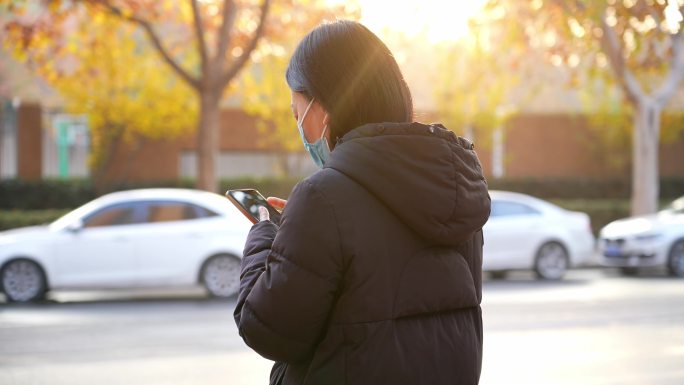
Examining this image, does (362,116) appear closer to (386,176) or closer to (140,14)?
(386,176)

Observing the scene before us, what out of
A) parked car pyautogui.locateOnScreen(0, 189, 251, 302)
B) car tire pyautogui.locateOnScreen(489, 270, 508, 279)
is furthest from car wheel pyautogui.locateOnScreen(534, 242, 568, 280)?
parked car pyautogui.locateOnScreen(0, 189, 251, 302)

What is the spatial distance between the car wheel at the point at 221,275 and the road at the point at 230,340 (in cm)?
18

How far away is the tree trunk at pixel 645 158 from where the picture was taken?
19984 mm

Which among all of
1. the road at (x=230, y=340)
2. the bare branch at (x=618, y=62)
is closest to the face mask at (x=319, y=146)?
the road at (x=230, y=340)

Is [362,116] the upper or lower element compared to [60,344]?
upper

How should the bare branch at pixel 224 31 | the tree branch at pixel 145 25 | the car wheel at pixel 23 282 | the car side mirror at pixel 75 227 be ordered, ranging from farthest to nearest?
1. the bare branch at pixel 224 31
2. the tree branch at pixel 145 25
3. the car side mirror at pixel 75 227
4. the car wheel at pixel 23 282

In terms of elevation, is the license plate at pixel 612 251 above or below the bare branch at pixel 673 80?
below

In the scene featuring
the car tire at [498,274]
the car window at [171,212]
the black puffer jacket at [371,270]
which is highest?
the black puffer jacket at [371,270]

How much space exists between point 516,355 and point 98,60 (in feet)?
57.4

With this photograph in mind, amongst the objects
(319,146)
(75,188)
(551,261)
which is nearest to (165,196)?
(551,261)

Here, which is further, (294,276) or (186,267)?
(186,267)

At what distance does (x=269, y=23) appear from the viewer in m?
18.0

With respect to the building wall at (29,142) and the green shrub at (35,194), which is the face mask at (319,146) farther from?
the building wall at (29,142)

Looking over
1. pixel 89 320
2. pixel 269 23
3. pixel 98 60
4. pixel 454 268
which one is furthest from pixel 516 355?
pixel 98 60
